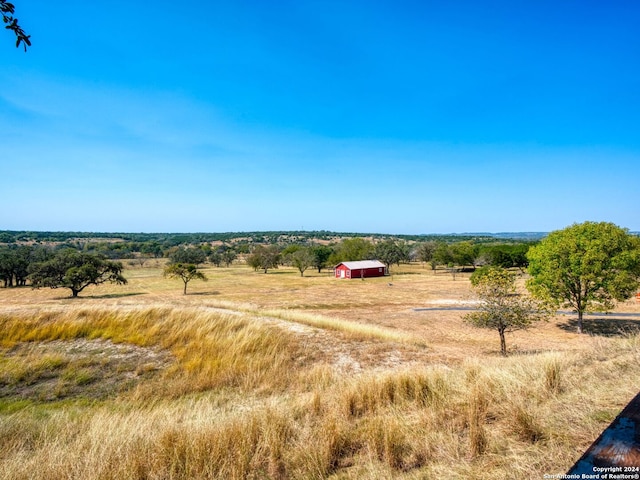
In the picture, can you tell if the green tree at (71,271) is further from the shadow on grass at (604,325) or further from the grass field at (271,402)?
the shadow on grass at (604,325)

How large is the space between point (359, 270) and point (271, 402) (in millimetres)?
79440

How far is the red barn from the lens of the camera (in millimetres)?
84250

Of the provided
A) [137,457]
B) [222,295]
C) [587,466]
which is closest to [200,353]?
[137,457]

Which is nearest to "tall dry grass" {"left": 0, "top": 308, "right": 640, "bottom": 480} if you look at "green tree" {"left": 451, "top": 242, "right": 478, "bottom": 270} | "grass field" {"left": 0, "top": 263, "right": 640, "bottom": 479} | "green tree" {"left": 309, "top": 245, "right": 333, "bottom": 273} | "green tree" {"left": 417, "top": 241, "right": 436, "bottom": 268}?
"grass field" {"left": 0, "top": 263, "right": 640, "bottom": 479}

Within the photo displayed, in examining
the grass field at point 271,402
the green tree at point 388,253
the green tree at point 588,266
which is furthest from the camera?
the green tree at point 388,253

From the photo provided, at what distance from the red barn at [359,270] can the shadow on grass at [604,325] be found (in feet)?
173

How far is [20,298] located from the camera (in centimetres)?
5231

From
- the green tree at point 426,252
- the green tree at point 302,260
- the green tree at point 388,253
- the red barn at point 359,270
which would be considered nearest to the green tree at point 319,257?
the green tree at point 302,260

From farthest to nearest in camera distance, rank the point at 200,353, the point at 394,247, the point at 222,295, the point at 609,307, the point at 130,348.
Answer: the point at 394,247, the point at 222,295, the point at 609,307, the point at 130,348, the point at 200,353

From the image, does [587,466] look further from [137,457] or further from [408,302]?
[408,302]

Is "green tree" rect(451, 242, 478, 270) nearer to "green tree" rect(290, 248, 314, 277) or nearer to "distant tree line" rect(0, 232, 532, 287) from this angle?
"distant tree line" rect(0, 232, 532, 287)

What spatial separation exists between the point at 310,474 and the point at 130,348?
12.5 meters

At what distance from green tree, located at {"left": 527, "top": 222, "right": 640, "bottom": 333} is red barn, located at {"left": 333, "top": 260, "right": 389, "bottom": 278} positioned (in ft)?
181

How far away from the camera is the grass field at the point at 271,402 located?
13.6 ft
